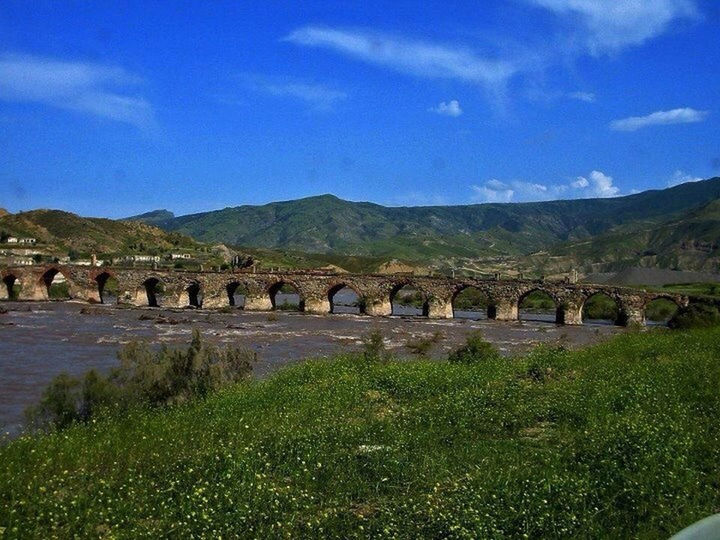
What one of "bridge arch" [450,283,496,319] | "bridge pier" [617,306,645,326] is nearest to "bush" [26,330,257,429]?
"bridge pier" [617,306,645,326]

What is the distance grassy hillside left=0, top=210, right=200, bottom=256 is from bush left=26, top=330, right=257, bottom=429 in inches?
3762

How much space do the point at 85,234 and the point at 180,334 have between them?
285 ft

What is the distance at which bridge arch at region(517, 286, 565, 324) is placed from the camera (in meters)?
59.3

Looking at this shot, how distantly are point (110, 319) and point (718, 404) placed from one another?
46878 millimetres

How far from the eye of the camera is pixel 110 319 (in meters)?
50.5

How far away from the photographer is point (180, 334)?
41219 mm

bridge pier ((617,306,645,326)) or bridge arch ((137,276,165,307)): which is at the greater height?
bridge arch ((137,276,165,307))

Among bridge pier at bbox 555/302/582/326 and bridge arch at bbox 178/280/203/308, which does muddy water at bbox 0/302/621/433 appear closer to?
bridge pier at bbox 555/302/582/326

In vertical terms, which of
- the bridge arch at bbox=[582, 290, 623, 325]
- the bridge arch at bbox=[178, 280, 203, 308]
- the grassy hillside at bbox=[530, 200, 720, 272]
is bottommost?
the bridge arch at bbox=[582, 290, 623, 325]

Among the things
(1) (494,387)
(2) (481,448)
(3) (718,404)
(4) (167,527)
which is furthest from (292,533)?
(1) (494,387)

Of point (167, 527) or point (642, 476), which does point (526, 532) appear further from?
point (167, 527)

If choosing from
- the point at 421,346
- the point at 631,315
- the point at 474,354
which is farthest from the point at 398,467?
the point at 631,315

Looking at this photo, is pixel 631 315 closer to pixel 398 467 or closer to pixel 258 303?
pixel 258 303

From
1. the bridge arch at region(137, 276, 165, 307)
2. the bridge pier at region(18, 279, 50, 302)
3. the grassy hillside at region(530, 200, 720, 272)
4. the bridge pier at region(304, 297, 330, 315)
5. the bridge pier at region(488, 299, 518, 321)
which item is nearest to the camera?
the bridge pier at region(488, 299, 518, 321)
